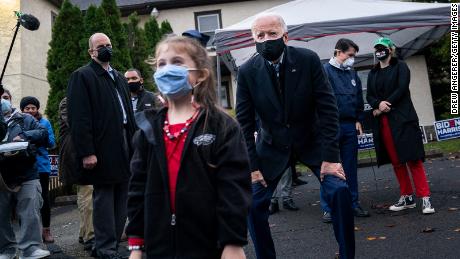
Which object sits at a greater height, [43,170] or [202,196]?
[43,170]

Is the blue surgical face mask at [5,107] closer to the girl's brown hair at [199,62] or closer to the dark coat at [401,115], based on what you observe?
the girl's brown hair at [199,62]

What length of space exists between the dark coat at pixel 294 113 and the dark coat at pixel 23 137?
2.63m

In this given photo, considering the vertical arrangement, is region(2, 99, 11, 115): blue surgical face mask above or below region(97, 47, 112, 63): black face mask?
below

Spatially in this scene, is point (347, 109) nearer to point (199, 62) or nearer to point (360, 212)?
point (360, 212)

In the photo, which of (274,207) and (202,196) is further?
(274,207)

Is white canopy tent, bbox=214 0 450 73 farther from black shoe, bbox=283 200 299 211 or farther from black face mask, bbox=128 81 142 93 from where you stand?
black shoe, bbox=283 200 299 211

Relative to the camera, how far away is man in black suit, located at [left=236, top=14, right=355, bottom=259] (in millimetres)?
4066

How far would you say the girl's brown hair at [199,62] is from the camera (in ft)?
8.59

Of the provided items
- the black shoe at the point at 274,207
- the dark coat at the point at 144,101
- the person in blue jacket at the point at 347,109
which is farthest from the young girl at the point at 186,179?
the black shoe at the point at 274,207

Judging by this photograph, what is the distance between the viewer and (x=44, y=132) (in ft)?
19.0

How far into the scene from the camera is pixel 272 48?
4062 mm

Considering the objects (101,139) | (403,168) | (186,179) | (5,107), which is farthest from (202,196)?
(403,168)

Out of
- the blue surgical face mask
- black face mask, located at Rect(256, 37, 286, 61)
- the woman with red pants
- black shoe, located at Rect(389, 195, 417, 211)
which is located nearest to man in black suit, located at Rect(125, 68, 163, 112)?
the blue surgical face mask

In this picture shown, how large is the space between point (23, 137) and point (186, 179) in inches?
147
